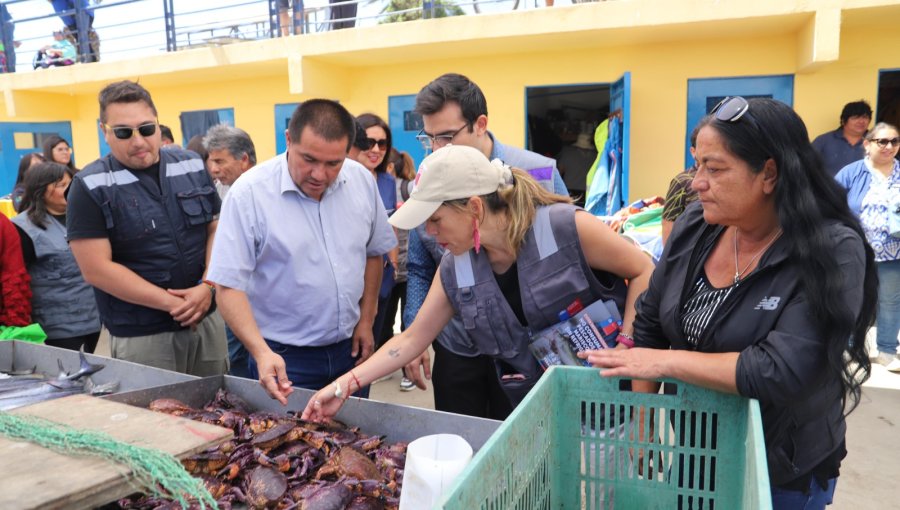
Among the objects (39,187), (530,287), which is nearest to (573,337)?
(530,287)

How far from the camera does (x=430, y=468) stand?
1.51 metres

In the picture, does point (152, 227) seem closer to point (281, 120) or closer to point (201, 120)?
point (281, 120)

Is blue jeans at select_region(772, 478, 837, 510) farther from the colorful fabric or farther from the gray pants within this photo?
the gray pants

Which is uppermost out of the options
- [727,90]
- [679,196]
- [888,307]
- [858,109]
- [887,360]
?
[727,90]

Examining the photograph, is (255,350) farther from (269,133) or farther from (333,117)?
(269,133)

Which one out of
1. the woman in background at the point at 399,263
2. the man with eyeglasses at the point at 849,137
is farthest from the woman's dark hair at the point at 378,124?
the man with eyeglasses at the point at 849,137

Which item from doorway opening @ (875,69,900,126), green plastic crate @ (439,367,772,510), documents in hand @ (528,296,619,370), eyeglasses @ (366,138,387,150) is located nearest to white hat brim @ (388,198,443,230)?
documents in hand @ (528,296,619,370)

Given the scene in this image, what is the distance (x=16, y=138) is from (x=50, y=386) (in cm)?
1284

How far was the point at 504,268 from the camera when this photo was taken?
2.33 meters

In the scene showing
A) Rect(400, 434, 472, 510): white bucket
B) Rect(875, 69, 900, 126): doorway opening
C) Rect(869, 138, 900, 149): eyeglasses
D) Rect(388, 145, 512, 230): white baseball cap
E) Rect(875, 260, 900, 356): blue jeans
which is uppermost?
Rect(875, 69, 900, 126): doorway opening

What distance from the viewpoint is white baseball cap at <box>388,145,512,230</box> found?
2143 millimetres

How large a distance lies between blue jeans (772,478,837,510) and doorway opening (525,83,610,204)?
9.07 meters

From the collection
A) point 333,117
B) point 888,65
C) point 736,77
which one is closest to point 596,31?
point 736,77

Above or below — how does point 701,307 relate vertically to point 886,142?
below
